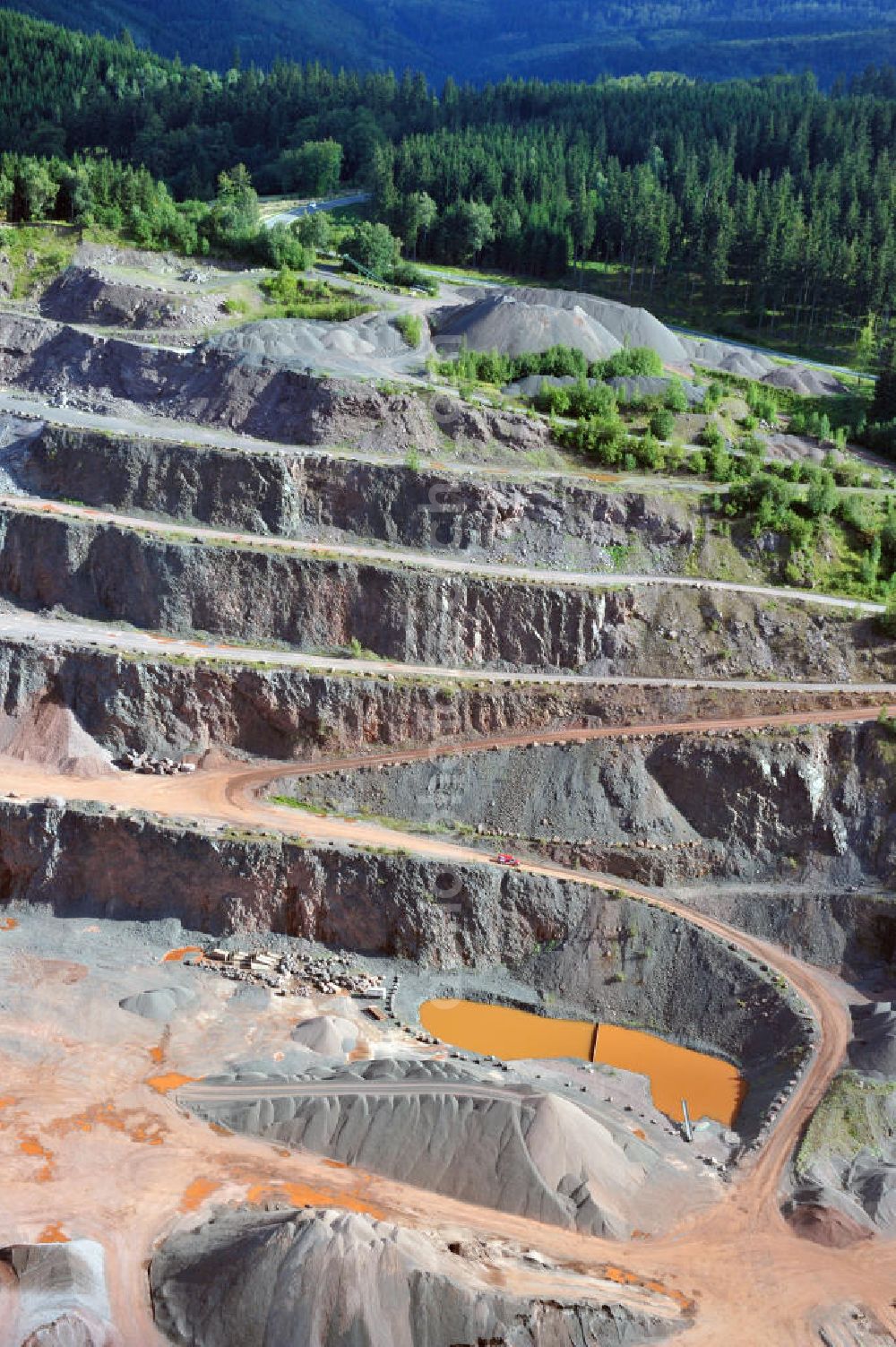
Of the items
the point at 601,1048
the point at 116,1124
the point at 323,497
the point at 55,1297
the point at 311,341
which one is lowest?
the point at 601,1048

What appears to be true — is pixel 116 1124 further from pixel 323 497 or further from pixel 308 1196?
pixel 323 497

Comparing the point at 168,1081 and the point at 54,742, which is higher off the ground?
the point at 54,742

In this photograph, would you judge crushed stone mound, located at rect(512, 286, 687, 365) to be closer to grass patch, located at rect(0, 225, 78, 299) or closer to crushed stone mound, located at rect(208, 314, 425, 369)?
crushed stone mound, located at rect(208, 314, 425, 369)

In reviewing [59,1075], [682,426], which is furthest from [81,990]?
[682,426]

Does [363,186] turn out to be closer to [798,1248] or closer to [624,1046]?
[624,1046]

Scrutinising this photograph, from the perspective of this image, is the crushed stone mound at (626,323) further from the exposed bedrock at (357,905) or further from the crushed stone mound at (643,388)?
the exposed bedrock at (357,905)

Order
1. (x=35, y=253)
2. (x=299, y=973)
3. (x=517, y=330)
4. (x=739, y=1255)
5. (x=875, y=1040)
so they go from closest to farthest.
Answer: (x=739, y=1255)
(x=875, y=1040)
(x=299, y=973)
(x=517, y=330)
(x=35, y=253)

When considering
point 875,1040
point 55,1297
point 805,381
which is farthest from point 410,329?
point 55,1297
